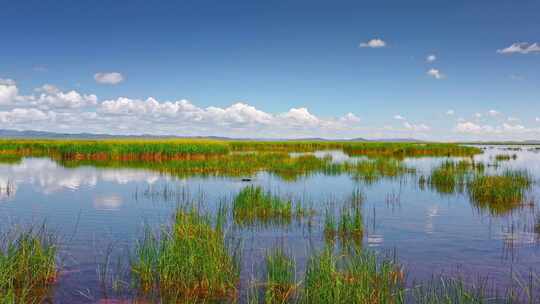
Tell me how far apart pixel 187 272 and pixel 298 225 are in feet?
22.2

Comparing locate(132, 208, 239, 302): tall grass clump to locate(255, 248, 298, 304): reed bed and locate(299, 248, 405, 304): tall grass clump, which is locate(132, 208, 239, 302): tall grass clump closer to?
locate(255, 248, 298, 304): reed bed

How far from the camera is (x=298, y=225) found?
14875 mm

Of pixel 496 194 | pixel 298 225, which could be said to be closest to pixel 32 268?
pixel 298 225

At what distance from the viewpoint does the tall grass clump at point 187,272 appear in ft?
27.4

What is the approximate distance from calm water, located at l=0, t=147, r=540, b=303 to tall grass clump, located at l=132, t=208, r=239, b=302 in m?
0.68

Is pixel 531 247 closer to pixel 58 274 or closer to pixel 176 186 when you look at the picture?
pixel 58 274

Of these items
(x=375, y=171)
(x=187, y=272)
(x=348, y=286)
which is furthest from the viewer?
(x=375, y=171)

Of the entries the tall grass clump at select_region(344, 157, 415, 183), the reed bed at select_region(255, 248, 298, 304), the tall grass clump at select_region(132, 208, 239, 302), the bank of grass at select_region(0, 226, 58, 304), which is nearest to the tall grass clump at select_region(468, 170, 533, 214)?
the tall grass clump at select_region(344, 157, 415, 183)

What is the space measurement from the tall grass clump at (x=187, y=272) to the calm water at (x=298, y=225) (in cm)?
68

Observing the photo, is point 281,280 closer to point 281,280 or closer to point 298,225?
point 281,280

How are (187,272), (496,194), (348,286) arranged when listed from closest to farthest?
(348,286), (187,272), (496,194)

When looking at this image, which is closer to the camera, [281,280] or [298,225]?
Result: [281,280]

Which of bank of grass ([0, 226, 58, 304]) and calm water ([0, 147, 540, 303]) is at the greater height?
bank of grass ([0, 226, 58, 304])

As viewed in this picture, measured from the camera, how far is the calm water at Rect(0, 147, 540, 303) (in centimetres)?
1041
